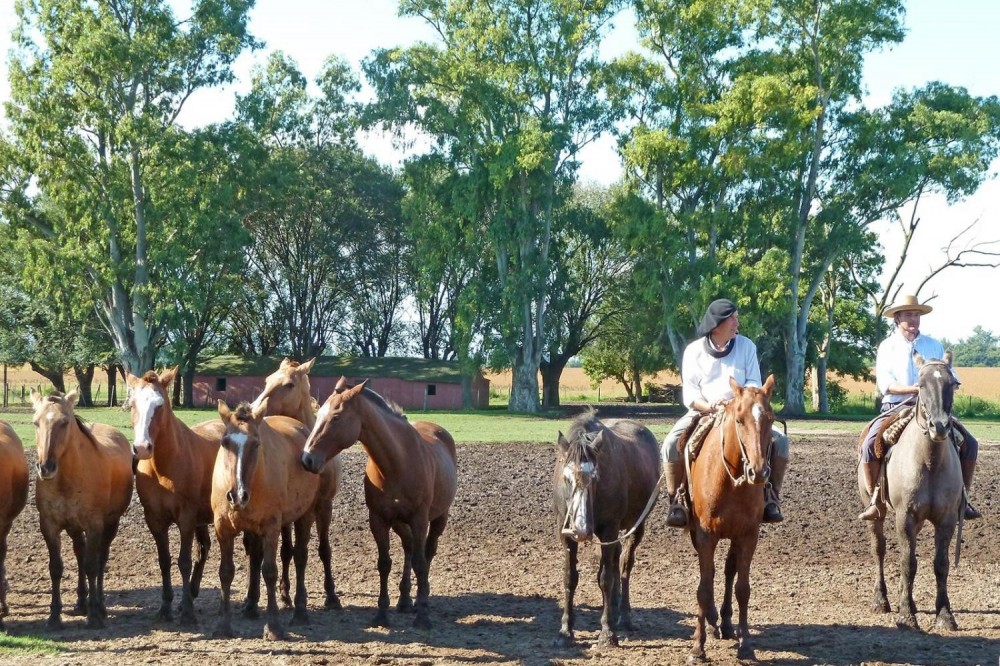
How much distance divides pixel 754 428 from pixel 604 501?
181cm

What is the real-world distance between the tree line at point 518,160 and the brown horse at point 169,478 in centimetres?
3146

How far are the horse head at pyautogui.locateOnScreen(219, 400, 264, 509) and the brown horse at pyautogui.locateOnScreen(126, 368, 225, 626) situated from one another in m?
0.77

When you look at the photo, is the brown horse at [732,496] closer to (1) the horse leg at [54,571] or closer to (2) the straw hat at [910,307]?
(2) the straw hat at [910,307]

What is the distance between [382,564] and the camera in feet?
32.2

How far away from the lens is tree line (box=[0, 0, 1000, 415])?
1563 inches

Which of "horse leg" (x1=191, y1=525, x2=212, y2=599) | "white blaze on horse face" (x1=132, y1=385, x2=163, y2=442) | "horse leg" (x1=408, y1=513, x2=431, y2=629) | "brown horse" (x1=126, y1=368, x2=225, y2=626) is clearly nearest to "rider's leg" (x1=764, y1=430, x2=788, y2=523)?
"horse leg" (x1=408, y1=513, x2=431, y2=629)

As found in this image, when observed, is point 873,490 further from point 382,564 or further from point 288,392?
point 288,392

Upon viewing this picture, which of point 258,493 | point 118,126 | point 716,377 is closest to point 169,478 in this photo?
point 258,493

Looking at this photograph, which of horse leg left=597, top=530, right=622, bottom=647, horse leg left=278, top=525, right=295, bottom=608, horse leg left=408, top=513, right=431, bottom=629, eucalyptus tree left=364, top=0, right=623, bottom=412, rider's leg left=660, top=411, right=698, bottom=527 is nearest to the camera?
horse leg left=597, top=530, right=622, bottom=647

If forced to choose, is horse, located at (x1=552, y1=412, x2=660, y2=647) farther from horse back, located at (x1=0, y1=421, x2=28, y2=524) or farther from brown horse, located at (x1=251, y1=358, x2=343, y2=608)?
horse back, located at (x1=0, y1=421, x2=28, y2=524)

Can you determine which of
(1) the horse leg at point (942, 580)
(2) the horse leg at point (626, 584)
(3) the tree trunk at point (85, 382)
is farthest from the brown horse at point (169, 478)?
(3) the tree trunk at point (85, 382)

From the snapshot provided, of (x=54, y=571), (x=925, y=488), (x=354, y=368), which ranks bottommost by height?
(x=54, y=571)

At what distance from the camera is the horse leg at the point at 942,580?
9.14 m

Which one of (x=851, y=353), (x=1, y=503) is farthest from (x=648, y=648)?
(x=851, y=353)
